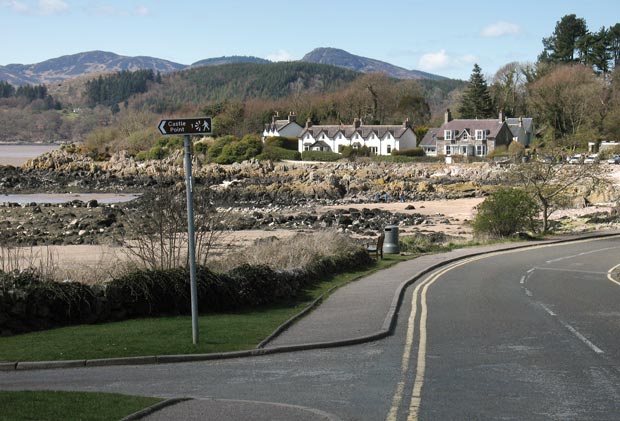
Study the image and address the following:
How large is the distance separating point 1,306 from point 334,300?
8341 millimetres

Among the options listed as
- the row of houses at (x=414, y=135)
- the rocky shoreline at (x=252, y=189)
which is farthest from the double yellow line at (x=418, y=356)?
the row of houses at (x=414, y=135)

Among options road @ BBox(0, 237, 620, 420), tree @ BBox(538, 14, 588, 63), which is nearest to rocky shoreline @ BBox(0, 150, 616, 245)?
road @ BBox(0, 237, 620, 420)

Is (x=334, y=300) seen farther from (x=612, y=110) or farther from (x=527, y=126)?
(x=527, y=126)

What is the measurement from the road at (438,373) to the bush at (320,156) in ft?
284

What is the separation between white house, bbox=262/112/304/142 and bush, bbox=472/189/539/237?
85.1m

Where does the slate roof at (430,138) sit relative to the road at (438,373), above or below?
above

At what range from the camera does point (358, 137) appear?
11450cm

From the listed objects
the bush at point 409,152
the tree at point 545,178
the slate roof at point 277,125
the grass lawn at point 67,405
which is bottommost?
the grass lawn at point 67,405

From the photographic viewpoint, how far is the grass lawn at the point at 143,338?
527 inches

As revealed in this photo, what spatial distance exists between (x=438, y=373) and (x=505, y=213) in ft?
103

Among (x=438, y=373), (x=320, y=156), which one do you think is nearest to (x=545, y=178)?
(x=438, y=373)

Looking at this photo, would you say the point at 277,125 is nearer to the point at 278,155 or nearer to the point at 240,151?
the point at 240,151

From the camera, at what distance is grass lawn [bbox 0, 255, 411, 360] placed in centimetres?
1339

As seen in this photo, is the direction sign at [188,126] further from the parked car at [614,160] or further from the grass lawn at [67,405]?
the parked car at [614,160]
